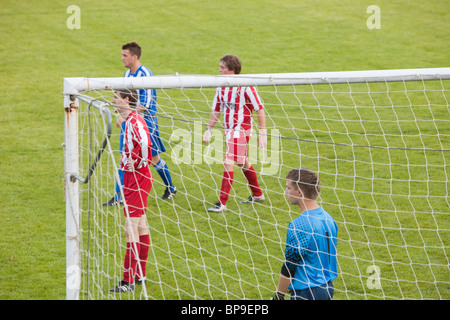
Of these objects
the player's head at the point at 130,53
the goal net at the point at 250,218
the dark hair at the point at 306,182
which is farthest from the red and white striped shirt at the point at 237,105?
the dark hair at the point at 306,182

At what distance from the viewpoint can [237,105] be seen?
668cm

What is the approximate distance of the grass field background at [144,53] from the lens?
20.7 ft

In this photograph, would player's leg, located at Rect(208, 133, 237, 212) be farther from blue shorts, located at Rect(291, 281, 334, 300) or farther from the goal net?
blue shorts, located at Rect(291, 281, 334, 300)

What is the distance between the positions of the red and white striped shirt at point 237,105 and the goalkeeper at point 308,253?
2.83 m

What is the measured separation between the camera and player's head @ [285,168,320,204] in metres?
3.88

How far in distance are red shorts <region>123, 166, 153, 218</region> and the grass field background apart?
102cm

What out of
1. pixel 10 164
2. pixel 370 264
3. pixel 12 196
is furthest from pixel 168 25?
pixel 370 264

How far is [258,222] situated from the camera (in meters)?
6.19

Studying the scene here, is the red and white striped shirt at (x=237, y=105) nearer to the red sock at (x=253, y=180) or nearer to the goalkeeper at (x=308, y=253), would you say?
the red sock at (x=253, y=180)

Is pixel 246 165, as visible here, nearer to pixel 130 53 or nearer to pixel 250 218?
pixel 250 218

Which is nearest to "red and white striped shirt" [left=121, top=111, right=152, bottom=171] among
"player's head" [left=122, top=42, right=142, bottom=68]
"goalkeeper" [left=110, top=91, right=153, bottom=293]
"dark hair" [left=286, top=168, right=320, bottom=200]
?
"goalkeeper" [left=110, top=91, right=153, bottom=293]

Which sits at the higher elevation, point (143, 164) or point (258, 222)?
point (143, 164)
